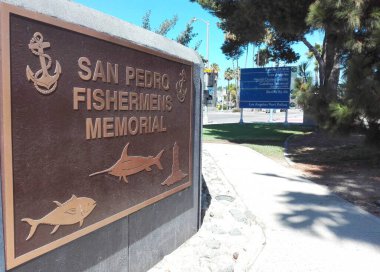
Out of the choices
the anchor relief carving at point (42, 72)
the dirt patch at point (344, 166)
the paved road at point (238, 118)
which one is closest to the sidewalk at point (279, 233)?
the dirt patch at point (344, 166)

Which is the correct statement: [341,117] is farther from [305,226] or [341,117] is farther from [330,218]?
[305,226]

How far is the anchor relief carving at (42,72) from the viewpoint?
2.34 metres

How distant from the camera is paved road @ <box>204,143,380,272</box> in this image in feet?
13.5

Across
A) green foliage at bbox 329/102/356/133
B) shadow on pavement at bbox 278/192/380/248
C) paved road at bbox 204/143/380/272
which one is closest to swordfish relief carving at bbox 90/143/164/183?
paved road at bbox 204/143/380/272

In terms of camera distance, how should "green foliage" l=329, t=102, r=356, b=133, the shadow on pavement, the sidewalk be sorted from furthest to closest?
1. "green foliage" l=329, t=102, r=356, b=133
2. the shadow on pavement
3. the sidewalk

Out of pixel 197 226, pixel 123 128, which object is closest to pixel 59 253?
pixel 123 128

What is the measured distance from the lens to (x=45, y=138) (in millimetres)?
2438

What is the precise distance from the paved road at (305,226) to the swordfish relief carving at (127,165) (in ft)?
5.06

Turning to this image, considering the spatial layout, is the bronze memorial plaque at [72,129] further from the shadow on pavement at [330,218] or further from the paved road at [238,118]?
the paved road at [238,118]

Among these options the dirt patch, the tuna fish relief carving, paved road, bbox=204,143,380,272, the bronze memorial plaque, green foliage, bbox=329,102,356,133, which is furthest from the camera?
green foliage, bbox=329,102,356,133

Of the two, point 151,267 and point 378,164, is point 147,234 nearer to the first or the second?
point 151,267

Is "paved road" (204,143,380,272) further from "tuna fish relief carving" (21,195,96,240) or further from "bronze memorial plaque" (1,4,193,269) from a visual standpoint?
"tuna fish relief carving" (21,195,96,240)

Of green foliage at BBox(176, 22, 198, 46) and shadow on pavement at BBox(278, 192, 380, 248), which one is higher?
green foliage at BBox(176, 22, 198, 46)

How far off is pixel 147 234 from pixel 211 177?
14.2 feet
